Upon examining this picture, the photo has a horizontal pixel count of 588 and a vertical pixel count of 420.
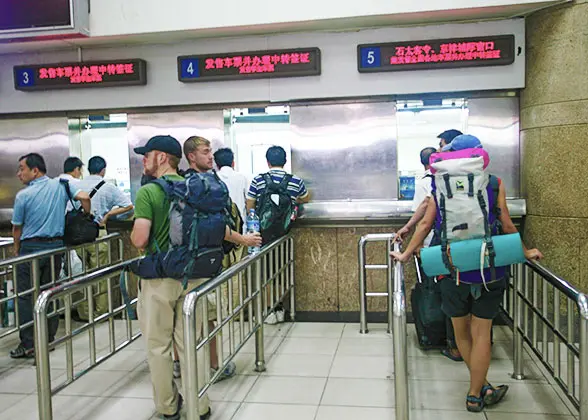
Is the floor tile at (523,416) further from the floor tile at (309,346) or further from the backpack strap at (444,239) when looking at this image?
the floor tile at (309,346)

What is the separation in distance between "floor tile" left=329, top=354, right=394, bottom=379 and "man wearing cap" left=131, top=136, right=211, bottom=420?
4.19 feet

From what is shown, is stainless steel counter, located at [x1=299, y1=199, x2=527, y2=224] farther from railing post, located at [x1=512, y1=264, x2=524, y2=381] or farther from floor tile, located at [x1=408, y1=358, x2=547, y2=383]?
railing post, located at [x1=512, y1=264, x2=524, y2=381]

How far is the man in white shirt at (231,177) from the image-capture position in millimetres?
4871

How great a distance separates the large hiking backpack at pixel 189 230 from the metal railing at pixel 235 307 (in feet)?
0.54

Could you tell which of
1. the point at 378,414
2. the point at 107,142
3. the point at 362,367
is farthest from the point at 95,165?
the point at 378,414

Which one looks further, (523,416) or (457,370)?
(457,370)

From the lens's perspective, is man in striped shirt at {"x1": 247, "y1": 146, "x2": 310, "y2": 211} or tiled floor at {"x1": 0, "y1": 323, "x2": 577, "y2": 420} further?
man in striped shirt at {"x1": 247, "y1": 146, "x2": 310, "y2": 211}

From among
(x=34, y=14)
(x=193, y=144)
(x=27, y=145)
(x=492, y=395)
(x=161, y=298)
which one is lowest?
(x=492, y=395)

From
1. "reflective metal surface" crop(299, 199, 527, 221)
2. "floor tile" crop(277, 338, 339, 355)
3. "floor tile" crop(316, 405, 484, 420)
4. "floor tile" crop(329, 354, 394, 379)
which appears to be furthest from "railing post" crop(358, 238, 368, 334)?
"floor tile" crop(316, 405, 484, 420)

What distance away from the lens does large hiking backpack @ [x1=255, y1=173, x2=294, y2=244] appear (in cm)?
473

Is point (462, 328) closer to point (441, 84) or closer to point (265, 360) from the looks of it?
point (265, 360)

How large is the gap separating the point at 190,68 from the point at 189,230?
2.75m

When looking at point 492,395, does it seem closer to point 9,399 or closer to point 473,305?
point 473,305

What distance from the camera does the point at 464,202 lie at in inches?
115
